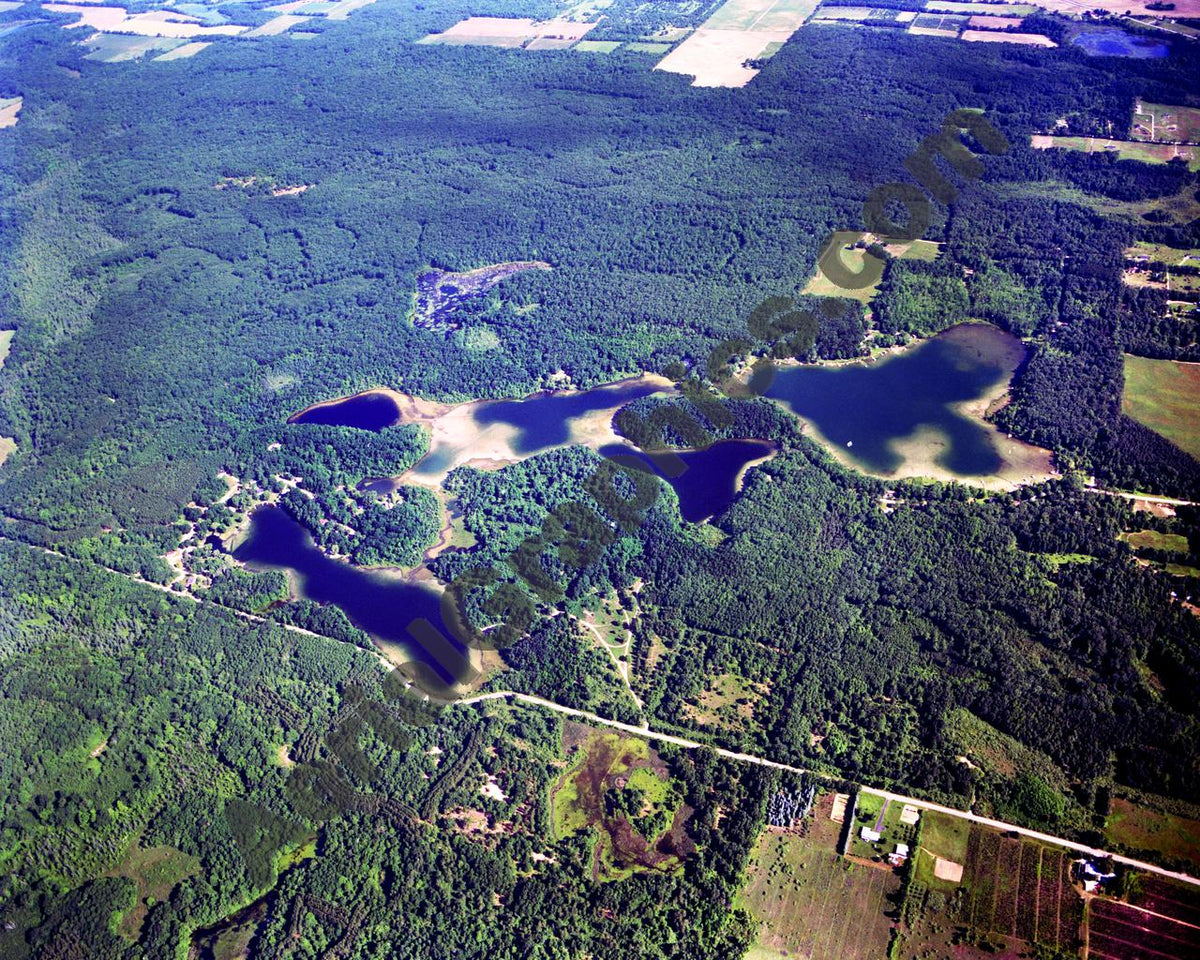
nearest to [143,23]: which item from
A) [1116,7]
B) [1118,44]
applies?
[1118,44]

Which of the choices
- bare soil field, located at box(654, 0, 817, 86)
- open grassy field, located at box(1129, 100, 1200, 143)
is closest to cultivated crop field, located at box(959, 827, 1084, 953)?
open grassy field, located at box(1129, 100, 1200, 143)

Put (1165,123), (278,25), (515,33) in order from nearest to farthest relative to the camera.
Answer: (1165,123) → (515,33) → (278,25)

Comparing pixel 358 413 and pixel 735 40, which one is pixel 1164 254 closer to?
pixel 735 40

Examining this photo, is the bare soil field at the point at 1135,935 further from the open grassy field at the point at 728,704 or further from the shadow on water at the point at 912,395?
the shadow on water at the point at 912,395

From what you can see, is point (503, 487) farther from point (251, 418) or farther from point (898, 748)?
point (898, 748)

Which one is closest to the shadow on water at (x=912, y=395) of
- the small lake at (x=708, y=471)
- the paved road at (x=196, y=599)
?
the small lake at (x=708, y=471)

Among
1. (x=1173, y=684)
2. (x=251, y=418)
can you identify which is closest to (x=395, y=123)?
(x=251, y=418)

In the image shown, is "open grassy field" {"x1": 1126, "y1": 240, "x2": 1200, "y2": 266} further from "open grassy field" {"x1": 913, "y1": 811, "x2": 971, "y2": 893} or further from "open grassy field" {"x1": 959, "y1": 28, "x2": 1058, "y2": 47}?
"open grassy field" {"x1": 913, "y1": 811, "x2": 971, "y2": 893}
